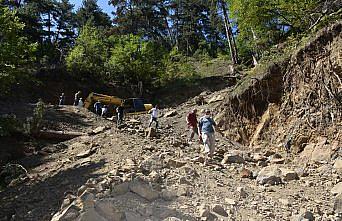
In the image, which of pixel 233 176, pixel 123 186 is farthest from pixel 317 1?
pixel 123 186

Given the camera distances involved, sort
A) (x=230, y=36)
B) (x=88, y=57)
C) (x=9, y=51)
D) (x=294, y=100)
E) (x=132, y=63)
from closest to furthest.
→ (x=9, y=51), (x=294, y=100), (x=88, y=57), (x=132, y=63), (x=230, y=36)

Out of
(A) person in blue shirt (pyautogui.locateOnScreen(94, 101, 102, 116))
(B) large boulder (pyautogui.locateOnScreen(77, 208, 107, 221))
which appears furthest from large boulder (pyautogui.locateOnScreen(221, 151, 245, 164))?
(A) person in blue shirt (pyautogui.locateOnScreen(94, 101, 102, 116))

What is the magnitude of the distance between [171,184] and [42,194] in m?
3.10

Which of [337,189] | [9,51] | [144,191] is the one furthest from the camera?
[9,51]

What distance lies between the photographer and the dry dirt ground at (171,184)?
6.90 metres

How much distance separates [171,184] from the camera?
25.7 ft

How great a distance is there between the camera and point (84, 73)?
30.7 meters

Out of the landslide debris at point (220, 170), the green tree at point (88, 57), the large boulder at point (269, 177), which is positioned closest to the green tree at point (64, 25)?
the green tree at point (88, 57)

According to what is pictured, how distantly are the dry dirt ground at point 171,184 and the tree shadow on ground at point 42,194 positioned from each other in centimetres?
3

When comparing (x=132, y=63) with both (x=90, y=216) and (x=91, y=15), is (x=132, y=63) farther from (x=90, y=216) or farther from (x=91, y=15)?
(x=90, y=216)

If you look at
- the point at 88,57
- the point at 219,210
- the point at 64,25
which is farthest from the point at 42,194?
the point at 64,25

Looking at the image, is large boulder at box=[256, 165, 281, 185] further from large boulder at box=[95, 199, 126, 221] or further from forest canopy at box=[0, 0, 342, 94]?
forest canopy at box=[0, 0, 342, 94]

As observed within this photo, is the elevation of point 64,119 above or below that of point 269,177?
above

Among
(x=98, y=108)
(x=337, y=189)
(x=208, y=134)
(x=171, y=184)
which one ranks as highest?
(x=208, y=134)
